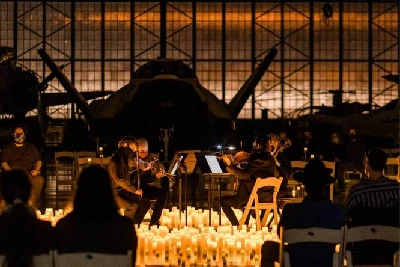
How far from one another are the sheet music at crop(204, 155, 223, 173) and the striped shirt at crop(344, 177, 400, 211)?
3763 millimetres

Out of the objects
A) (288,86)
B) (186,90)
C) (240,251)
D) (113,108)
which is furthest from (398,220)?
(288,86)

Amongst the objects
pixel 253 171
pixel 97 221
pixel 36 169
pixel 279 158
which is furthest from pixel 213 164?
pixel 97 221

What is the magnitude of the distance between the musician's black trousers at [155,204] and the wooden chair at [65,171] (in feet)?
4.32

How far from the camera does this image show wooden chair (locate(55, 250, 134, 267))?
6.17m

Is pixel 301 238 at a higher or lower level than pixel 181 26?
lower

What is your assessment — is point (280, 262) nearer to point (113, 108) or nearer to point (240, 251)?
point (240, 251)

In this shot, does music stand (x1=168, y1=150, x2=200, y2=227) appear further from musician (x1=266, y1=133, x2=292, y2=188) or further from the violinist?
musician (x1=266, y1=133, x2=292, y2=188)

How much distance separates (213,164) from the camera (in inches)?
465

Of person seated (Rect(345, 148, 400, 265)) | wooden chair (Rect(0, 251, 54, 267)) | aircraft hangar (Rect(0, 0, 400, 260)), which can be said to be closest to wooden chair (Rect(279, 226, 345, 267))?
person seated (Rect(345, 148, 400, 265))

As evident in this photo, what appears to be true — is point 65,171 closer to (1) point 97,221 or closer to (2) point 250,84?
(2) point 250,84

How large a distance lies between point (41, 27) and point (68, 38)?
89 cm

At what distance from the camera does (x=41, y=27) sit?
31281mm

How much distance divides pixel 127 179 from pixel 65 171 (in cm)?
1274

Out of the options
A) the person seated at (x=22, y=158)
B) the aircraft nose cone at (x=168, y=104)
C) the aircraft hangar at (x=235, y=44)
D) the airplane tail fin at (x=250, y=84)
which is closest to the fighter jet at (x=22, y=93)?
the aircraft hangar at (x=235, y=44)
